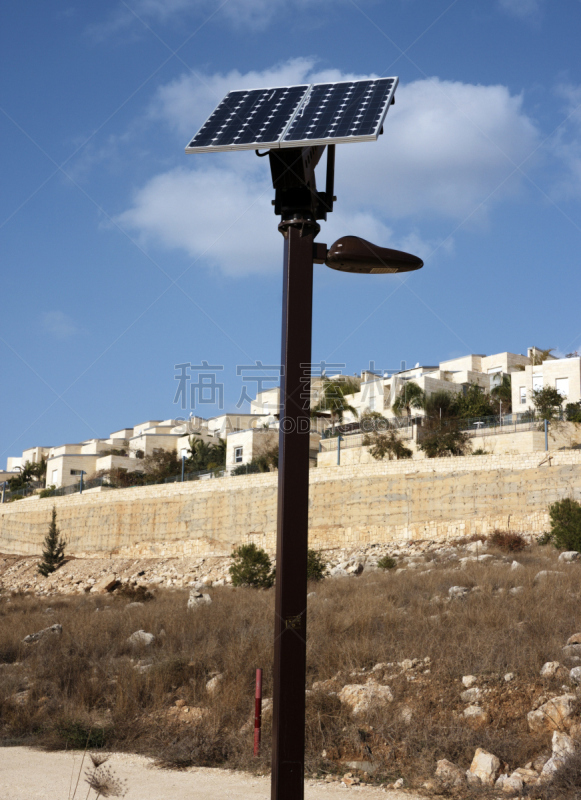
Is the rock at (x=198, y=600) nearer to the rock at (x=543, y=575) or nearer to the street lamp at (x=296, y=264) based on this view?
the rock at (x=543, y=575)

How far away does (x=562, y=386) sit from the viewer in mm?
45062

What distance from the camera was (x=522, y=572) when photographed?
16047 millimetres

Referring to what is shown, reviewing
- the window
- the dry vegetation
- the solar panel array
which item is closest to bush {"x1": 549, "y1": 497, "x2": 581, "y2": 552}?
the dry vegetation

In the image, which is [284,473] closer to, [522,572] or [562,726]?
[562,726]

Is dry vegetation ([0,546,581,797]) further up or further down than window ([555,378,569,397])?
further down

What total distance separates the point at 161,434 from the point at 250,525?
43818 millimetres

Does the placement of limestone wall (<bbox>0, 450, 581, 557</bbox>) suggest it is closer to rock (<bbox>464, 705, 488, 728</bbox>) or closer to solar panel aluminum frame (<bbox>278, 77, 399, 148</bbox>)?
rock (<bbox>464, 705, 488, 728</bbox>)

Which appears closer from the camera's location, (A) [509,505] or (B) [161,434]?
(A) [509,505]

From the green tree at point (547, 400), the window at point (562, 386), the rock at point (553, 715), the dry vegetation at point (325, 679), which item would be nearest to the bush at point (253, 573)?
the dry vegetation at point (325, 679)

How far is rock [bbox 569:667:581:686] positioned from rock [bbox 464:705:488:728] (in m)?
1.17

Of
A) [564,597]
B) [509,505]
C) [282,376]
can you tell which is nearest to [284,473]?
[282,376]

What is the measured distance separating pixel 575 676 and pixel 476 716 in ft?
4.32

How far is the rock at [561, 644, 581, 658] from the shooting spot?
8.52 m

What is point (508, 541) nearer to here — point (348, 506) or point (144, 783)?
point (348, 506)
